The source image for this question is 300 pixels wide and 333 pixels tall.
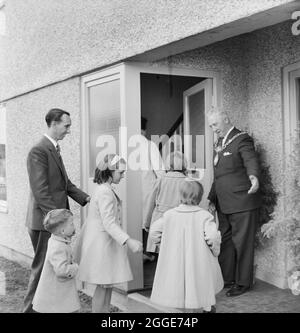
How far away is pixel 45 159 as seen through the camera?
4.72 m

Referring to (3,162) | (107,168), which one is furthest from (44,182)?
(3,162)

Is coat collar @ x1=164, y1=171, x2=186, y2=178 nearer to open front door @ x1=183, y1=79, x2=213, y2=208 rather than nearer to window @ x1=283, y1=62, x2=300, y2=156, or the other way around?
open front door @ x1=183, y1=79, x2=213, y2=208

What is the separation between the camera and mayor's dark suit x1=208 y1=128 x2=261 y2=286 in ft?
17.3

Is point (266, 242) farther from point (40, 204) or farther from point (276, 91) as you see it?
point (40, 204)

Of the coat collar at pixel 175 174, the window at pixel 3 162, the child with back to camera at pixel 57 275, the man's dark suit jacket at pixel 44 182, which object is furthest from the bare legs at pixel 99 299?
the window at pixel 3 162

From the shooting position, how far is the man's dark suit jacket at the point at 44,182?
462 cm

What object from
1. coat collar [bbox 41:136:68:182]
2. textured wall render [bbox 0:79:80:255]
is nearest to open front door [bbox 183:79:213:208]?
textured wall render [bbox 0:79:80:255]

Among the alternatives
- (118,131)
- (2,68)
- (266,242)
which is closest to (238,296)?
(266,242)

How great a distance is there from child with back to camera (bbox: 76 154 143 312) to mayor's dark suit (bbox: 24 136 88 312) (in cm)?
46

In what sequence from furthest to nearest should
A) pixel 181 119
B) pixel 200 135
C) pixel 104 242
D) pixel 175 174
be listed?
pixel 181 119 → pixel 200 135 → pixel 175 174 → pixel 104 242

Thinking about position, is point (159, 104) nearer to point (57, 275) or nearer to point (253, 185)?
point (253, 185)

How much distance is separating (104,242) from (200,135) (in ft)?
7.62

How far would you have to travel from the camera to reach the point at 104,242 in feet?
14.4
